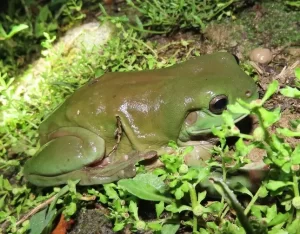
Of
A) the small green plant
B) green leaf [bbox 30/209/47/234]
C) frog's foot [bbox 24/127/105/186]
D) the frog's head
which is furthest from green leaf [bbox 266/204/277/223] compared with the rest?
the small green plant

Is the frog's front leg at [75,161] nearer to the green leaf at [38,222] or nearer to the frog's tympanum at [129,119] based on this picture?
the frog's tympanum at [129,119]

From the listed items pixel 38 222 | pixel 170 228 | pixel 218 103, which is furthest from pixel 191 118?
pixel 38 222

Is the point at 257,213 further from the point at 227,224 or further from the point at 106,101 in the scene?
the point at 106,101

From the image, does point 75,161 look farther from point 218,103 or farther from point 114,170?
point 218,103

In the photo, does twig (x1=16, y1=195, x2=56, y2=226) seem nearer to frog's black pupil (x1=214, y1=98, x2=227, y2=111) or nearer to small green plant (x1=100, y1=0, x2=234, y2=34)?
frog's black pupil (x1=214, y1=98, x2=227, y2=111)

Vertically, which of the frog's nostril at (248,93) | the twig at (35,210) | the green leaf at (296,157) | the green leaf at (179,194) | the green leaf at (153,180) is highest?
the green leaf at (296,157)

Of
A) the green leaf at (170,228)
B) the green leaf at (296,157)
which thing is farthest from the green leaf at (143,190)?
the green leaf at (296,157)
